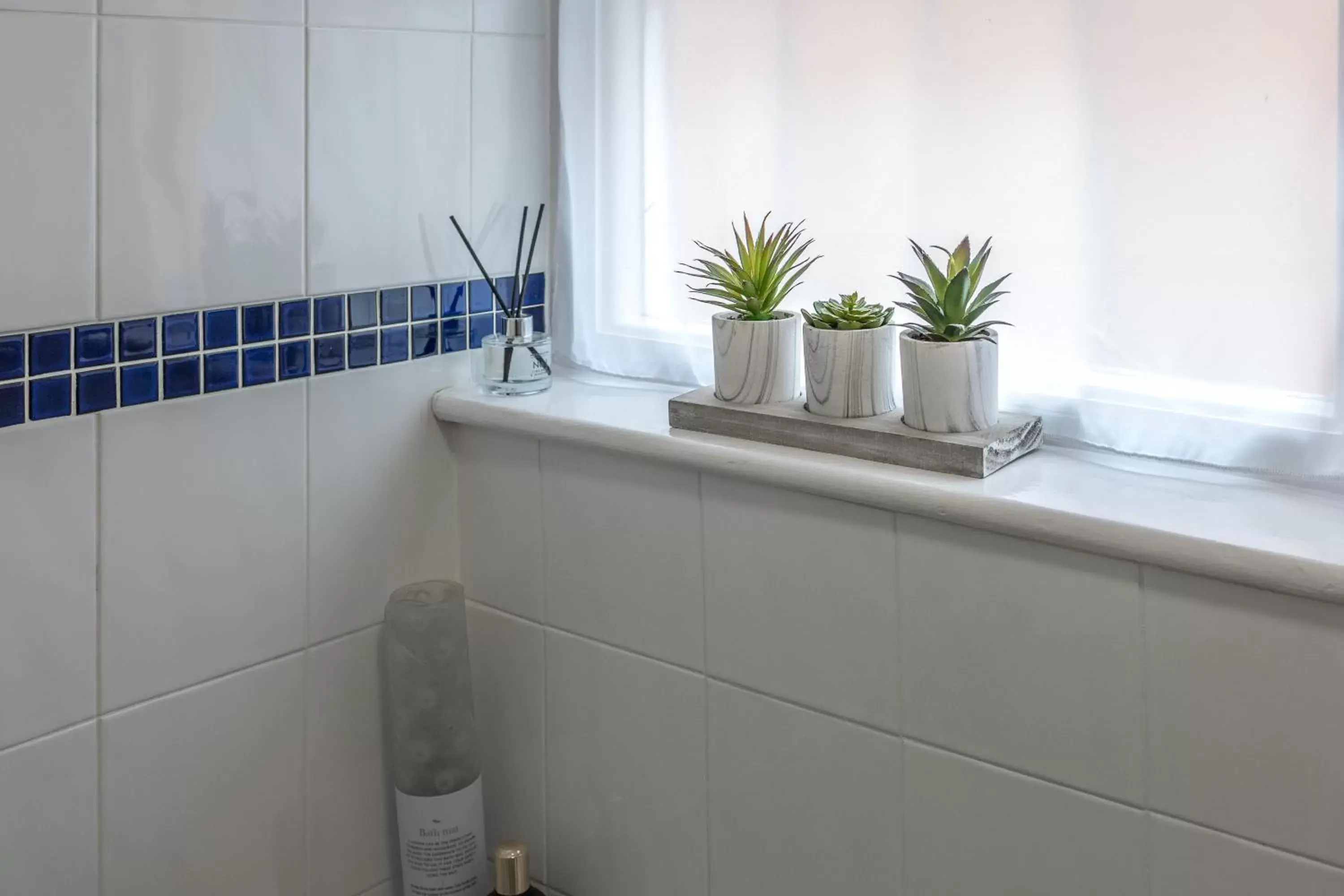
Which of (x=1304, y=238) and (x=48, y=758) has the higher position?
(x=1304, y=238)

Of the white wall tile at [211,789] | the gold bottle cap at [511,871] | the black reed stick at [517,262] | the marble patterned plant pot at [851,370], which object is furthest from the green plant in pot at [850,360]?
the white wall tile at [211,789]

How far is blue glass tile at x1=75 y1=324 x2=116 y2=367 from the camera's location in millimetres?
1084

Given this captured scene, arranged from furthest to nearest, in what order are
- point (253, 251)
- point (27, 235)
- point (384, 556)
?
1. point (384, 556)
2. point (253, 251)
3. point (27, 235)

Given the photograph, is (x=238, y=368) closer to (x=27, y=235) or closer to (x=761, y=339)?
(x=27, y=235)

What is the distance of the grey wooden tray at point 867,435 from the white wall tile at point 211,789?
488 mm

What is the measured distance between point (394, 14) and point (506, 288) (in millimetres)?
316

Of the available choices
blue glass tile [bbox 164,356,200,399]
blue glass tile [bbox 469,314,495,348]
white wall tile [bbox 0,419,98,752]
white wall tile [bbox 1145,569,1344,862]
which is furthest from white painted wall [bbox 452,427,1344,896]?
white wall tile [bbox 0,419,98,752]

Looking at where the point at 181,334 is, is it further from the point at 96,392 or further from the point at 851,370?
the point at 851,370

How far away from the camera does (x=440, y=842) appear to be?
4.25 feet

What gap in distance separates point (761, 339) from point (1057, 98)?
0.33 metres

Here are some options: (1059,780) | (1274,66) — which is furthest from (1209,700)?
(1274,66)

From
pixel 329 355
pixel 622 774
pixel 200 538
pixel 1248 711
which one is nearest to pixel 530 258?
pixel 329 355

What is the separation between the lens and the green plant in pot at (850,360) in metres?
1.15

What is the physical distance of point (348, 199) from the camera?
4.18ft
